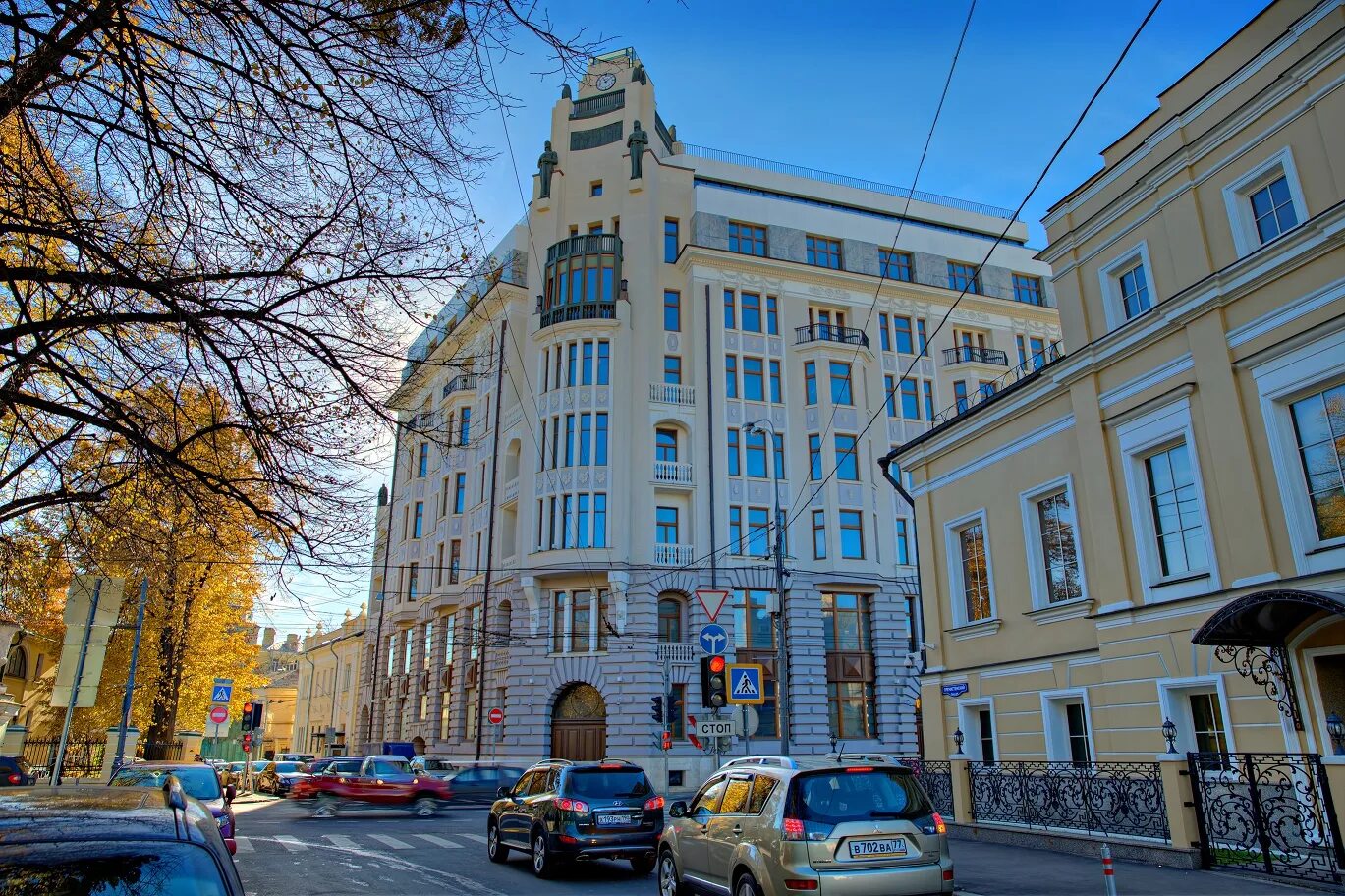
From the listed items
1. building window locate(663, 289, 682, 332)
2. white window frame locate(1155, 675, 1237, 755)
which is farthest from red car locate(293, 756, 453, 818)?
building window locate(663, 289, 682, 332)

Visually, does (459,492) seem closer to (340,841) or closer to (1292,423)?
(340,841)

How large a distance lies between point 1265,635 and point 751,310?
31.7 meters

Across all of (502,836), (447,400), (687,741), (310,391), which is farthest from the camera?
(447,400)

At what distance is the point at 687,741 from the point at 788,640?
19.4 feet

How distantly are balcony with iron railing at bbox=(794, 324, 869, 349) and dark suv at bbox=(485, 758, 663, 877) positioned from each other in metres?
30.2

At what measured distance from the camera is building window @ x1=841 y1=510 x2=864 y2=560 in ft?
130

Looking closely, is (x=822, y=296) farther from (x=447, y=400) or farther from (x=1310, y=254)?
(x=1310, y=254)

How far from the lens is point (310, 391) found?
345 inches

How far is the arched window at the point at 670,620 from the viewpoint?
124ft

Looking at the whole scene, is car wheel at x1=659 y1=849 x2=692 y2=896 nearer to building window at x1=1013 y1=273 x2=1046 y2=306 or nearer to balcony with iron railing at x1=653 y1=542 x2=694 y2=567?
balcony with iron railing at x1=653 y1=542 x2=694 y2=567

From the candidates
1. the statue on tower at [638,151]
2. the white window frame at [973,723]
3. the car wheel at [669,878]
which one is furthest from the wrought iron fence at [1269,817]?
the statue on tower at [638,151]

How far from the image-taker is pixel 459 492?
156ft

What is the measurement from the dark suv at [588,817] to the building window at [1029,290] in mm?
40752

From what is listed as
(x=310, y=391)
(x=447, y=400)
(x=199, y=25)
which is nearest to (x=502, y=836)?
(x=310, y=391)
